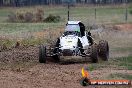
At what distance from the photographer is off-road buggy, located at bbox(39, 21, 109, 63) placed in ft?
67.6

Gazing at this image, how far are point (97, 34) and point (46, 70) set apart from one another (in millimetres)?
16727

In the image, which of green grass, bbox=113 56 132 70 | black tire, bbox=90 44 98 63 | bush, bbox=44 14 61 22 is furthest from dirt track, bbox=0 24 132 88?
bush, bbox=44 14 61 22

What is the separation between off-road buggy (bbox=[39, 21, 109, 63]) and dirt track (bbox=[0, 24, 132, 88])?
0.42m

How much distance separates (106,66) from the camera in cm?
1950

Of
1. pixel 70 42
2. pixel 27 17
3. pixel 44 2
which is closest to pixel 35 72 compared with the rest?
pixel 70 42

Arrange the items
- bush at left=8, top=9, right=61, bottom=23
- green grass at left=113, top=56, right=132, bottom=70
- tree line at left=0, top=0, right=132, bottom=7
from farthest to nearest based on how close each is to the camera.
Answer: tree line at left=0, top=0, right=132, bottom=7, bush at left=8, top=9, right=61, bottom=23, green grass at left=113, top=56, right=132, bottom=70

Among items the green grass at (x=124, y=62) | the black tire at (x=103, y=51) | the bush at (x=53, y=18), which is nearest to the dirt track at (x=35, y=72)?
the green grass at (x=124, y=62)

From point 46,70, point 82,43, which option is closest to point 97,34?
point 82,43

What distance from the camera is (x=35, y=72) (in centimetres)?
1764

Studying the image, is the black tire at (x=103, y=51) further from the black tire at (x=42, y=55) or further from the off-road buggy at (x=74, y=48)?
the black tire at (x=42, y=55)

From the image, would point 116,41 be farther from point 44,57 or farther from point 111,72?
point 111,72

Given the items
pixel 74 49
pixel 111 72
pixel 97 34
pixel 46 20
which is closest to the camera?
pixel 111 72

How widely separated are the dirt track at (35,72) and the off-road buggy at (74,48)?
42 centimetres

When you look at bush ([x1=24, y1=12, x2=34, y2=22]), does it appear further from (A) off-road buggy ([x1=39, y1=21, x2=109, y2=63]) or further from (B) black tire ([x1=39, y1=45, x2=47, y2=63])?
(B) black tire ([x1=39, y1=45, x2=47, y2=63])
